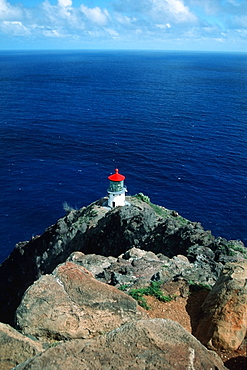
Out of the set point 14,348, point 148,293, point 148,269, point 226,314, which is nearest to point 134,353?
point 14,348

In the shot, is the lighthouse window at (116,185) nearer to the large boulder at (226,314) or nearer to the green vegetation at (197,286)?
the green vegetation at (197,286)

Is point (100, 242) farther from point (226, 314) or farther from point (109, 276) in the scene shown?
point (226, 314)

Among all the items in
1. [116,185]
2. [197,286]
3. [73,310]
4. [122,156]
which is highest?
[73,310]

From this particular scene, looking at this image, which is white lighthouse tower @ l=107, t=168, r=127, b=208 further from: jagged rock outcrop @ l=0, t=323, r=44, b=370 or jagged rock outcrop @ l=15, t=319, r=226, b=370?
jagged rock outcrop @ l=15, t=319, r=226, b=370

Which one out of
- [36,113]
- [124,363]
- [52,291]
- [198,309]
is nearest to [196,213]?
[198,309]

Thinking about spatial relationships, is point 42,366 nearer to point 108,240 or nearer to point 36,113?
point 108,240

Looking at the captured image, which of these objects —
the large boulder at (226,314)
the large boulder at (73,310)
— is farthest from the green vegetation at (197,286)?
the large boulder at (73,310)
